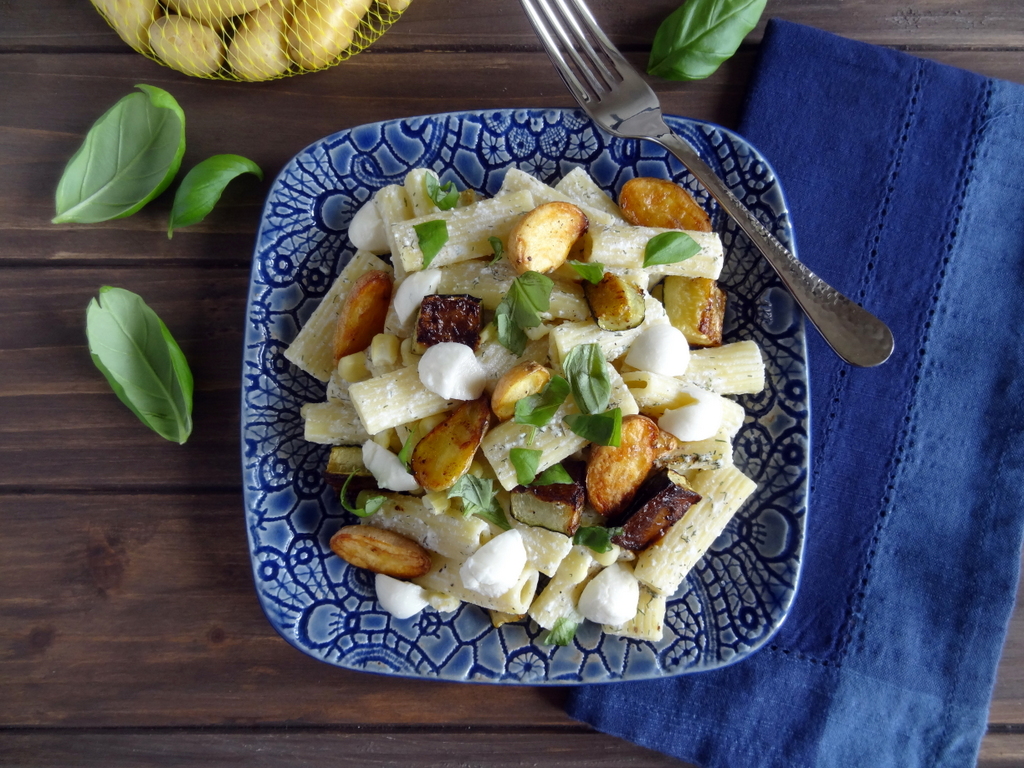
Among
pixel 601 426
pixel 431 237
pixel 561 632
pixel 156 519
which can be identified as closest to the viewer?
pixel 601 426

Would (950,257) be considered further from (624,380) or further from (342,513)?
(342,513)

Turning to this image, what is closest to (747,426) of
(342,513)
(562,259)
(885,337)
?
(885,337)

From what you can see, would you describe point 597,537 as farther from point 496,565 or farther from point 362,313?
point 362,313

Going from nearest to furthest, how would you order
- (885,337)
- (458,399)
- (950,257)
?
(458,399)
(885,337)
(950,257)

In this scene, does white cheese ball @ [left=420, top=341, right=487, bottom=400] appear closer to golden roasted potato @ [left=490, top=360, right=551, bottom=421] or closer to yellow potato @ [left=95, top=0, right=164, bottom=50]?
golden roasted potato @ [left=490, top=360, right=551, bottom=421]

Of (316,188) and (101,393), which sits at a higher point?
(316,188)

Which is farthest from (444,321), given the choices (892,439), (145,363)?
(892,439)

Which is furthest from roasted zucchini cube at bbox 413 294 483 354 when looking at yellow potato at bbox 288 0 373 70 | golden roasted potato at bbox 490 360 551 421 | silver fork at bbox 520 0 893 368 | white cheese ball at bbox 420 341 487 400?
yellow potato at bbox 288 0 373 70
